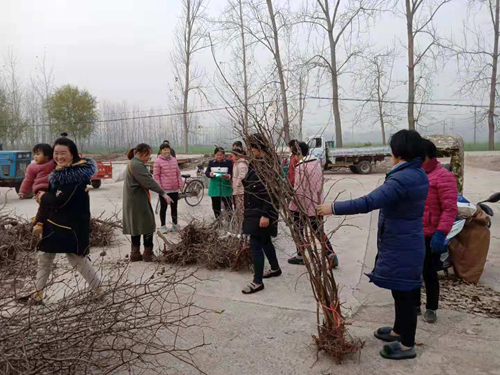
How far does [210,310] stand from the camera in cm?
331

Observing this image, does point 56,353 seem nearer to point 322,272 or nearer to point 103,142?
point 322,272

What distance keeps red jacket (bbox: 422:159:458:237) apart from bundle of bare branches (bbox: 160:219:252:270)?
2.05 metres

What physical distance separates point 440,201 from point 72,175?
9.87ft

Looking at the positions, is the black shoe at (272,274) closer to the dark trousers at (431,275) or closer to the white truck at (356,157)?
the dark trousers at (431,275)

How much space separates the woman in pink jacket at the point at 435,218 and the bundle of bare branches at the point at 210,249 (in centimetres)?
199

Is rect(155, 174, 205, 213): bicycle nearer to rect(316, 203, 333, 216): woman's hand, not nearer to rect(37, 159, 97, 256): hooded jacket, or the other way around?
rect(37, 159, 97, 256): hooded jacket

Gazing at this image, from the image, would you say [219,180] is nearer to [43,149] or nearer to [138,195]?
[138,195]

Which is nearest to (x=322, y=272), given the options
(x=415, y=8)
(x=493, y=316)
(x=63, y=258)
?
(x=493, y=316)

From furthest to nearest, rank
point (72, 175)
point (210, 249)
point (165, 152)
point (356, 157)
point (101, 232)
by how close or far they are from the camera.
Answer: point (356, 157), point (165, 152), point (101, 232), point (210, 249), point (72, 175)

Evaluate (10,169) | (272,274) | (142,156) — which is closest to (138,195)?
(142,156)

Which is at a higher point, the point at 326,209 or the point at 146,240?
the point at 326,209

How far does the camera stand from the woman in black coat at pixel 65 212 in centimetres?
319

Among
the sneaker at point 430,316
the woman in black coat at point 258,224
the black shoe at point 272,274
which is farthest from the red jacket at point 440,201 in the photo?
the black shoe at point 272,274

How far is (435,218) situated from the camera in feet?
9.85
